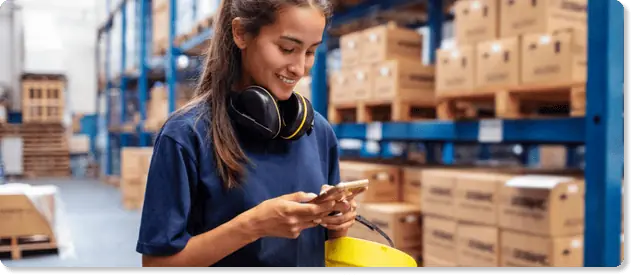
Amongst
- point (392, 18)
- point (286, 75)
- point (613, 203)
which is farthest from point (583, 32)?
point (392, 18)

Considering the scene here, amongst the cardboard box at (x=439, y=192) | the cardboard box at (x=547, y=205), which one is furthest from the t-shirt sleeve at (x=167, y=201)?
the cardboard box at (x=439, y=192)

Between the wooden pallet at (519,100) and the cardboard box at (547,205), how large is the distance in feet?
1.27

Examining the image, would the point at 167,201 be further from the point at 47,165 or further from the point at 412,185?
the point at 47,165

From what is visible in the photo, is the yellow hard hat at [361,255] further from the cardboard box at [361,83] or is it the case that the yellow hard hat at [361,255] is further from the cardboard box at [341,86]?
the cardboard box at [341,86]

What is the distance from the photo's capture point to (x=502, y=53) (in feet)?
10.0

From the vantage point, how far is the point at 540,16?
2916mm

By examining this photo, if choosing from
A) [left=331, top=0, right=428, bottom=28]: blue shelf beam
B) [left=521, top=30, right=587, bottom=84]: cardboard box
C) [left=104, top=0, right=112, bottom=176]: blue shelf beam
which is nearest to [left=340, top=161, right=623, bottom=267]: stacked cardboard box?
A: [left=521, top=30, right=587, bottom=84]: cardboard box

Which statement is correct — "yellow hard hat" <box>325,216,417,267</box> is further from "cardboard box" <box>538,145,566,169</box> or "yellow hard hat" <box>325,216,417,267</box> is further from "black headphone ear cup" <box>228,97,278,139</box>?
"cardboard box" <box>538,145,566,169</box>

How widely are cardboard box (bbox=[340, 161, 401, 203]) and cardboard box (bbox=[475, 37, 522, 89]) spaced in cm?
112

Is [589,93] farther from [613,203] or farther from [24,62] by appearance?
[24,62]

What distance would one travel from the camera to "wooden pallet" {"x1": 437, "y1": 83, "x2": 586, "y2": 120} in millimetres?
2679

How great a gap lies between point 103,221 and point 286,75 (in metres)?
6.50

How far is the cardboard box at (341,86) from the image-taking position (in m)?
4.42

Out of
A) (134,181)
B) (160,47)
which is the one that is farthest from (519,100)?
(160,47)
